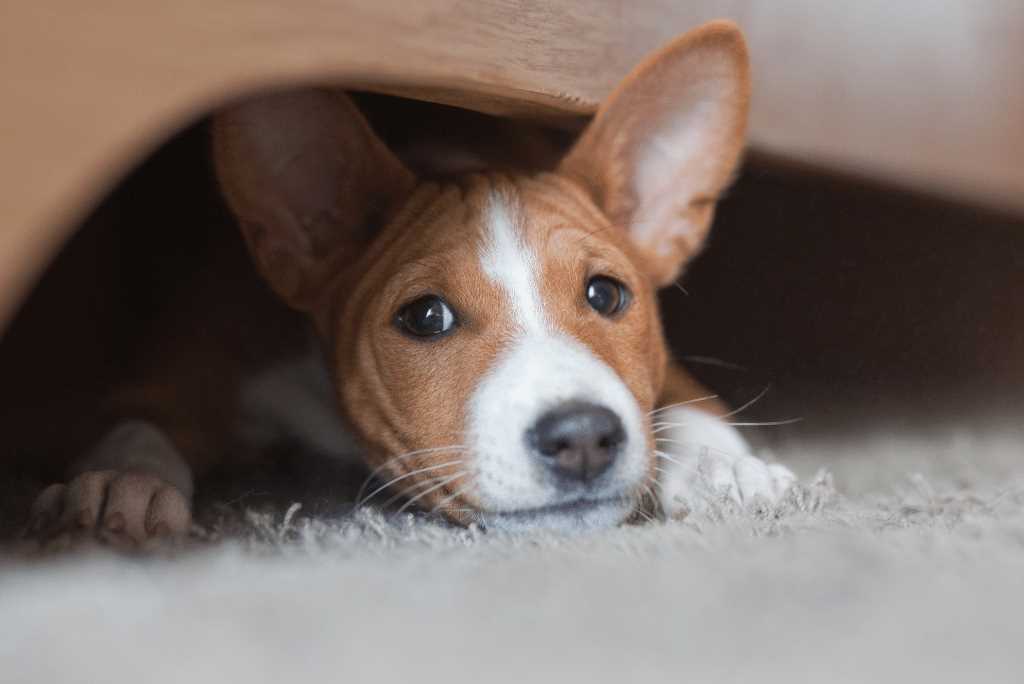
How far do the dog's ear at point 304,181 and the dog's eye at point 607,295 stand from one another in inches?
18.8

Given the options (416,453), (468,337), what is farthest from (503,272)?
(416,453)

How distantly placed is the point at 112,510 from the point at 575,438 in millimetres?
739

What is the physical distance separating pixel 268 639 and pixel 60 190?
1.85 ft

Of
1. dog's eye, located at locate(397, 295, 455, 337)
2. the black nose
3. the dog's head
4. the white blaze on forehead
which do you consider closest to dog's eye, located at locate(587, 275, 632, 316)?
the dog's head

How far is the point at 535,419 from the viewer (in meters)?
1.58

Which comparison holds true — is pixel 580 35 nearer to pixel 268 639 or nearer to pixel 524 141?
pixel 524 141

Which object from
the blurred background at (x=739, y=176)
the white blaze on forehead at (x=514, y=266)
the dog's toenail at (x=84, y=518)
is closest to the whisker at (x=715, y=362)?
the blurred background at (x=739, y=176)

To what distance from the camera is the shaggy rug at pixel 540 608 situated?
36.5 inches

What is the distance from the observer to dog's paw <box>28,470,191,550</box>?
4.90ft

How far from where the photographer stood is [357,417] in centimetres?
200

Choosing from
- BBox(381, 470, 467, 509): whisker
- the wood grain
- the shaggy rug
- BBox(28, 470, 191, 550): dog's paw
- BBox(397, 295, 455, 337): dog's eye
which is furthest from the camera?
BBox(397, 295, 455, 337): dog's eye

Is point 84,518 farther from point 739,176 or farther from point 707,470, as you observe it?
point 739,176

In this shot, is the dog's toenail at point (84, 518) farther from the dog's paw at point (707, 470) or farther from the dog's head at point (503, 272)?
the dog's paw at point (707, 470)

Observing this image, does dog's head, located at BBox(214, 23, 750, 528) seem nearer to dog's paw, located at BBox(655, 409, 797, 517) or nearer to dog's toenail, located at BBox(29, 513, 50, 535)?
dog's paw, located at BBox(655, 409, 797, 517)
